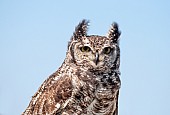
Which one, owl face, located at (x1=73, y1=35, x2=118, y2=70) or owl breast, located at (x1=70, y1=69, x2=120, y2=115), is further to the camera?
owl face, located at (x1=73, y1=35, x2=118, y2=70)

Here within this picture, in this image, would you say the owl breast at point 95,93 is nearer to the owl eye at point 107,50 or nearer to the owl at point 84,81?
the owl at point 84,81

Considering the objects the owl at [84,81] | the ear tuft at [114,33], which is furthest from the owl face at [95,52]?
the ear tuft at [114,33]

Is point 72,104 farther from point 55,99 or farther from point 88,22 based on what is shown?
point 88,22

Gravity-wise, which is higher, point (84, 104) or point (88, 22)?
point (88, 22)

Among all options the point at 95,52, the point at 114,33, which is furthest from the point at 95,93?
the point at 114,33

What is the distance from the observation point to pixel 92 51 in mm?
20156

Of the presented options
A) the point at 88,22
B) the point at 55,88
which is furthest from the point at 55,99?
the point at 88,22

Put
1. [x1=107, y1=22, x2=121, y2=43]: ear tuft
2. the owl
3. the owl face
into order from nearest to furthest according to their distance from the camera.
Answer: the owl → the owl face → [x1=107, y1=22, x2=121, y2=43]: ear tuft

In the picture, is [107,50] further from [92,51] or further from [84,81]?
[84,81]

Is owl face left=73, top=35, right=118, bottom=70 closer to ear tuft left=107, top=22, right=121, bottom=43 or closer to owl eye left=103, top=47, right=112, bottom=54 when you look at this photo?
owl eye left=103, top=47, right=112, bottom=54

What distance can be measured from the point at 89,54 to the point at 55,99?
0.93 m

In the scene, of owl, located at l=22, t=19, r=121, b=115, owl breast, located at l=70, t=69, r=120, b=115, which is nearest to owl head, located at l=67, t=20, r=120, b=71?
owl, located at l=22, t=19, r=121, b=115

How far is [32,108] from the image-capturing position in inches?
790

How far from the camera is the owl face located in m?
20.2
